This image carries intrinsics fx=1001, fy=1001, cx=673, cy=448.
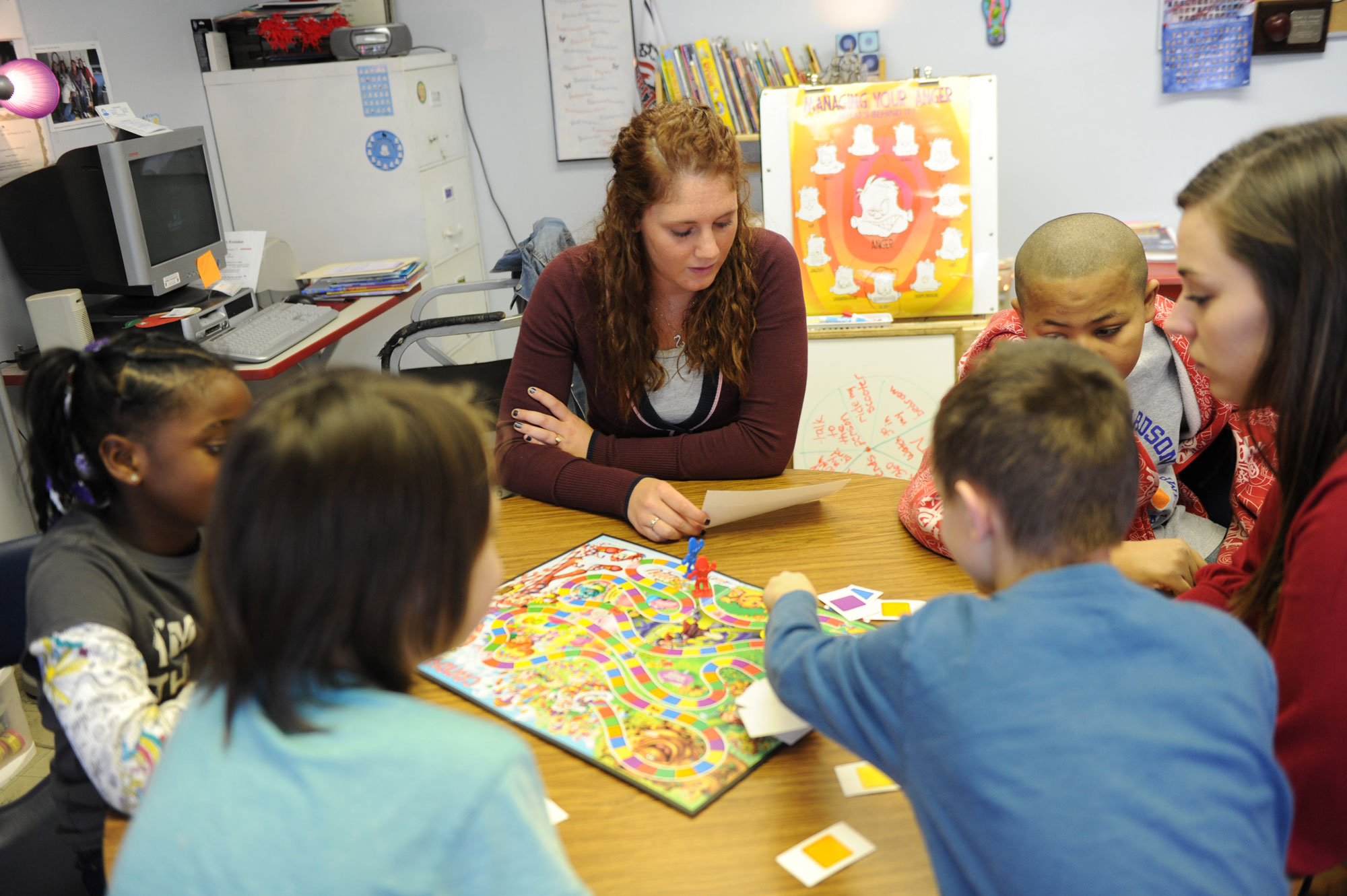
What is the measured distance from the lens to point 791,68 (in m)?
3.63

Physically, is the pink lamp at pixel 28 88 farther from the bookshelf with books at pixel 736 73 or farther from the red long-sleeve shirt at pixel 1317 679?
the red long-sleeve shirt at pixel 1317 679

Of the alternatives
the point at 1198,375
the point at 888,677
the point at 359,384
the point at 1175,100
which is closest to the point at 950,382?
the point at 1198,375

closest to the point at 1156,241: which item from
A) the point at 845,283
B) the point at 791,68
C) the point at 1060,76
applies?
the point at 1060,76

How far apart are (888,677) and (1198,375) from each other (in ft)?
3.37

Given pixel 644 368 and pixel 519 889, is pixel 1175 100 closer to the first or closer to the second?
pixel 644 368

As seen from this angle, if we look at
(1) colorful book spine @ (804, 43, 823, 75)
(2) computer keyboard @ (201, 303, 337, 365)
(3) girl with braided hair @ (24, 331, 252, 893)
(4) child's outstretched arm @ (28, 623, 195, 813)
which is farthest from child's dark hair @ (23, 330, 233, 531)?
(1) colorful book spine @ (804, 43, 823, 75)

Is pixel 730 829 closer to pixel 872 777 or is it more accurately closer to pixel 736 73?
pixel 872 777

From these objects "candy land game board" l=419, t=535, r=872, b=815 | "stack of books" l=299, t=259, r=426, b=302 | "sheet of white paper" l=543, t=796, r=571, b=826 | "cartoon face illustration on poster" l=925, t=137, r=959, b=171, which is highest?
"cartoon face illustration on poster" l=925, t=137, r=959, b=171

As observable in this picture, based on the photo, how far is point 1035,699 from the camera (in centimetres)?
73

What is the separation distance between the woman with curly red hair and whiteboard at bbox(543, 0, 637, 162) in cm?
222

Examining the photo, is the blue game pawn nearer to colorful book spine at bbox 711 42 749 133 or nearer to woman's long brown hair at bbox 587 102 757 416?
woman's long brown hair at bbox 587 102 757 416

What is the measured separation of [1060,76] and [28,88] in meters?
3.20

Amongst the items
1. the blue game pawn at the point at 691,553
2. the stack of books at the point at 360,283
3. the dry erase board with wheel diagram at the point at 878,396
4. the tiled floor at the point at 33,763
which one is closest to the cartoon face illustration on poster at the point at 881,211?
the dry erase board with wheel diagram at the point at 878,396

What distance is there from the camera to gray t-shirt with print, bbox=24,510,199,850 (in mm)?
1017
